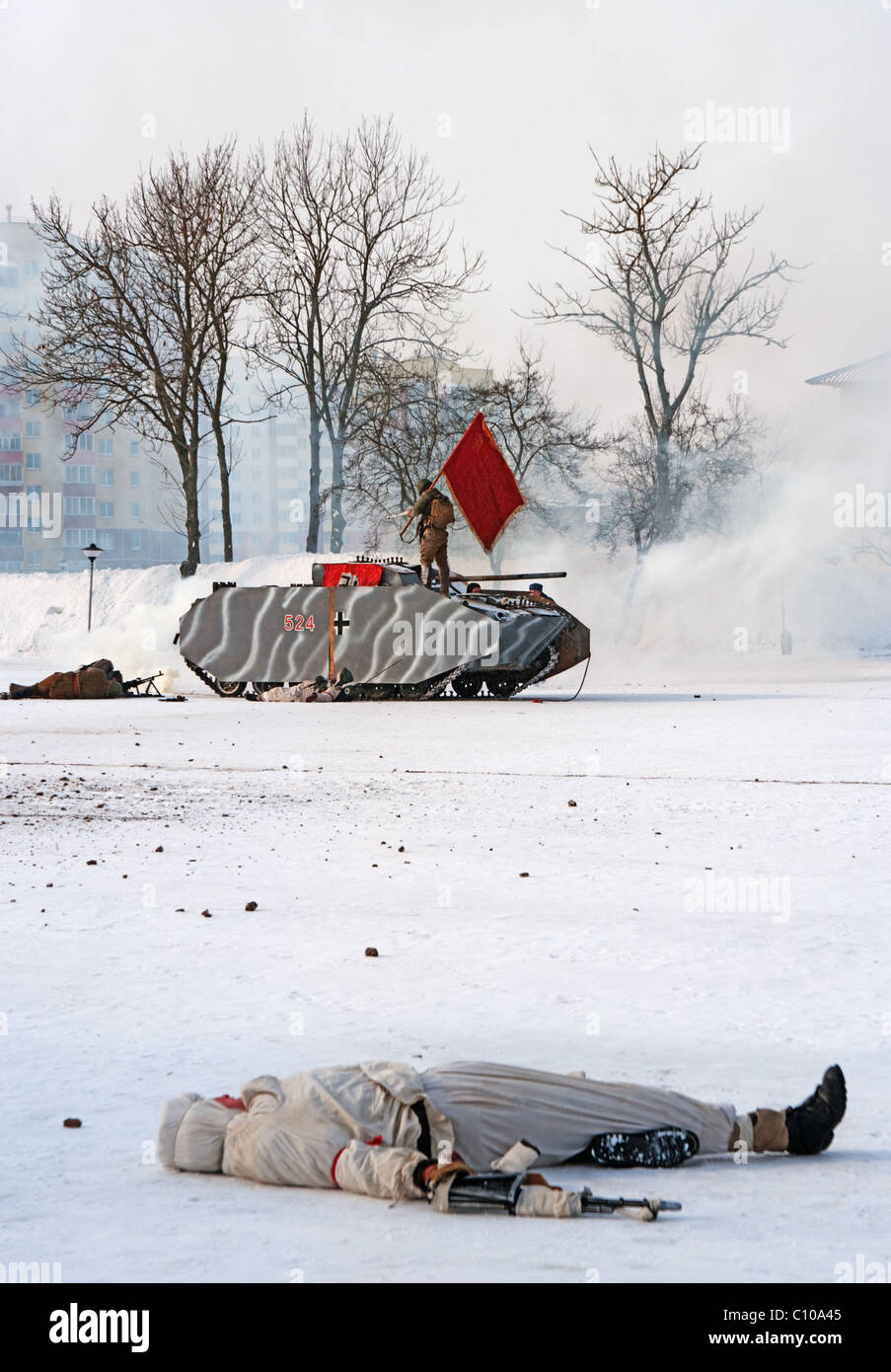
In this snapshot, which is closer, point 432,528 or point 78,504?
point 432,528

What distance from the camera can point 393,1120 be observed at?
3.18 m

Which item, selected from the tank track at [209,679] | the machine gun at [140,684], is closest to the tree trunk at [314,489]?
the machine gun at [140,684]

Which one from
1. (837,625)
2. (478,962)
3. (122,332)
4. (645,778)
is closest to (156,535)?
(122,332)

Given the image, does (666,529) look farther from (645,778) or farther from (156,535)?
(156,535)

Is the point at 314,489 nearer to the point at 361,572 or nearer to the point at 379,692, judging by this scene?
the point at 361,572

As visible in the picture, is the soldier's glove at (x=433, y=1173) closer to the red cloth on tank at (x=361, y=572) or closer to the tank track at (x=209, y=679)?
the red cloth on tank at (x=361, y=572)

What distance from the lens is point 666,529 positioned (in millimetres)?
38656

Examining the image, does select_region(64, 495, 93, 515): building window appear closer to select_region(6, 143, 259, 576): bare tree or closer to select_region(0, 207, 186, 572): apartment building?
select_region(0, 207, 186, 572): apartment building

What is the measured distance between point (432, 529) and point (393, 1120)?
18418 mm

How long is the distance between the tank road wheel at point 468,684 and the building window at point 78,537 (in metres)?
63.0

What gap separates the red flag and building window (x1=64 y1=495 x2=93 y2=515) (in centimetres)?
5994
